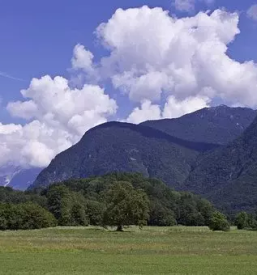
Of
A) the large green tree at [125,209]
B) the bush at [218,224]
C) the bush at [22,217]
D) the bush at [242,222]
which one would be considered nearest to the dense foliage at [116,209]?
the large green tree at [125,209]

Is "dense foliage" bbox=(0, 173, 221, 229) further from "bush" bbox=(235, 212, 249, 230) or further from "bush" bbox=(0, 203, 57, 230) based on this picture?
"bush" bbox=(235, 212, 249, 230)

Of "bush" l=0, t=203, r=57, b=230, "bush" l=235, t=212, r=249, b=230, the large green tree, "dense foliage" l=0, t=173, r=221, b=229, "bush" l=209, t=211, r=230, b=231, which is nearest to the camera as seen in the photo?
the large green tree

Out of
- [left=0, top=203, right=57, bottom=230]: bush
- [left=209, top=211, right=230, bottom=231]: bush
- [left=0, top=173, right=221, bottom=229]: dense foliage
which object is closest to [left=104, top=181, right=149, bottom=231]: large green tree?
[left=0, top=173, right=221, bottom=229]: dense foliage

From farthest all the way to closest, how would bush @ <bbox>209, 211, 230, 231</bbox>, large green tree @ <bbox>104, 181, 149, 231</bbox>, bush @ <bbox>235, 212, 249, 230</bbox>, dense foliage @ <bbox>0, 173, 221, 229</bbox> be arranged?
bush @ <bbox>235, 212, 249, 230</bbox>, bush @ <bbox>209, 211, 230, 231</bbox>, dense foliage @ <bbox>0, 173, 221, 229</bbox>, large green tree @ <bbox>104, 181, 149, 231</bbox>

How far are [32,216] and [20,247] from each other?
7446 centimetres

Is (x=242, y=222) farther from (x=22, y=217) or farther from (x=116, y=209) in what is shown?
(x=22, y=217)

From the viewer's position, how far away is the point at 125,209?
380 ft

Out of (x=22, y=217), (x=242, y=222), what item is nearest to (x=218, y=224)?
(x=242, y=222)

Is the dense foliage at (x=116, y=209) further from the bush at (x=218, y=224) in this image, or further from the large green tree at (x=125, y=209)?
Answer: the bush at (x=218, y=224)

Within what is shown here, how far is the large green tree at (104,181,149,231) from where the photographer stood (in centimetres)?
11600

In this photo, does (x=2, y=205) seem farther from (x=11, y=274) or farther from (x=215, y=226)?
(x=11, y=274)

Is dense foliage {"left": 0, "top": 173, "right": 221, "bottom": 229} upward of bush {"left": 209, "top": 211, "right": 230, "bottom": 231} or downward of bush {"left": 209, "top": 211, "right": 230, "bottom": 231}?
upward

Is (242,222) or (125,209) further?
(242,222)

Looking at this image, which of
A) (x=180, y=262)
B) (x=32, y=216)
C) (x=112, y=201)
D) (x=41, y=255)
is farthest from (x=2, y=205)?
(x=180, y=262)
